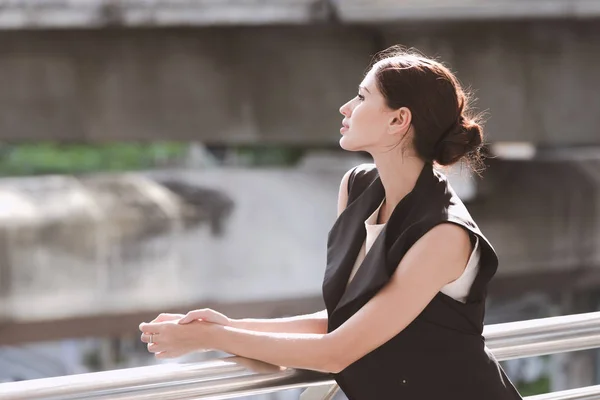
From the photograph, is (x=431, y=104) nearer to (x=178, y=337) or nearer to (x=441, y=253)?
(x=441, y=253)

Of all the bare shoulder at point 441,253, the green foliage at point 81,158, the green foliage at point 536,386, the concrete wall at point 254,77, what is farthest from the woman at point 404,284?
the green foliage at point 81,158

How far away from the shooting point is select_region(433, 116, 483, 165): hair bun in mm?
2145

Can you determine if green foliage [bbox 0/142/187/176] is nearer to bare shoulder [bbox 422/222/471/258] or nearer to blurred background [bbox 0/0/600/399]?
blurred background [bbox 0/0/600/399]

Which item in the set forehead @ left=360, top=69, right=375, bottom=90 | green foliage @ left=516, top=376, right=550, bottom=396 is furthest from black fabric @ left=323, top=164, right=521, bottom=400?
green foliage @ left=516, top=376, right=550, bottom=396

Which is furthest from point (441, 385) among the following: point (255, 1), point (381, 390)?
point (255, 1)

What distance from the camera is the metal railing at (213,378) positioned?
1835mm

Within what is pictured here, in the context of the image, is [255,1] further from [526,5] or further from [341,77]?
[526,5]

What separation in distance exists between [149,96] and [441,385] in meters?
5.40

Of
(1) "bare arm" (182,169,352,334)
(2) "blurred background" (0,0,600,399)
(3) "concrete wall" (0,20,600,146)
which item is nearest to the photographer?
(1) "bare arm" (182,169,352,334)

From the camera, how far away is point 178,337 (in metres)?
2.07

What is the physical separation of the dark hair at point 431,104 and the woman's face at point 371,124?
0.02 m

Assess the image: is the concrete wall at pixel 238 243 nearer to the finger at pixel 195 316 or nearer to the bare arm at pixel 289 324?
the bare arm at pixel 289 324

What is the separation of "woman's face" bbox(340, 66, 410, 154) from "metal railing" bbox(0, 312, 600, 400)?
537mm

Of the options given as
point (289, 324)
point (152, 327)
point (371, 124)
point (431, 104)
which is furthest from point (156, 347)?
point (431, 104)
